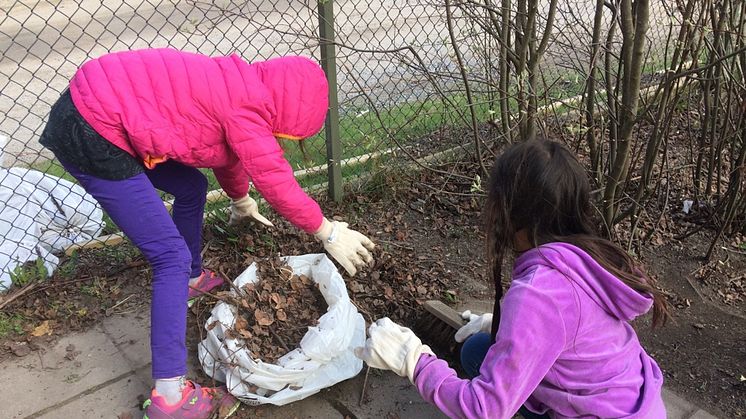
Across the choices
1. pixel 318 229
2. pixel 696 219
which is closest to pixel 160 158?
pixel 318 229

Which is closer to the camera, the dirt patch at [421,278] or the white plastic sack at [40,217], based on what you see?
the dirt patch at [421,278]

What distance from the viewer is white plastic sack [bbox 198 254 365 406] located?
229 cm

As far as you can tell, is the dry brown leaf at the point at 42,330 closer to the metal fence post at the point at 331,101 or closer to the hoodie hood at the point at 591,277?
the metal fence post at the point at 331,101

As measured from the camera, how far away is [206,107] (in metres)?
2.09

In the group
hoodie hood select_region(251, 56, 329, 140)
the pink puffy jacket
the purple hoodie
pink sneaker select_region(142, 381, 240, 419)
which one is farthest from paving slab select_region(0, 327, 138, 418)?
the purple hoodie

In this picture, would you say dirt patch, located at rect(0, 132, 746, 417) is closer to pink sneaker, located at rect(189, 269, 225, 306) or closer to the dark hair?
pink sneaker, located at rect(189, 269, 225, 306)

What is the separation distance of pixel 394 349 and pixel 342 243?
61cm

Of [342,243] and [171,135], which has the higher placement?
[171,135]

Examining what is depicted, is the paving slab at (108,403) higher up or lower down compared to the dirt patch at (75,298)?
lower down

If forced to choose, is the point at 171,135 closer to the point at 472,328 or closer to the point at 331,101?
the point at 472,328

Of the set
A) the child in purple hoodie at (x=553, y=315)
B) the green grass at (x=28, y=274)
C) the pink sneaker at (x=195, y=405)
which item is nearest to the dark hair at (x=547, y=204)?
the child in purple hoodie at (x=553, y=315)

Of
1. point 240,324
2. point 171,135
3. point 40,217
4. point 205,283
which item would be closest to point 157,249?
point 171,135

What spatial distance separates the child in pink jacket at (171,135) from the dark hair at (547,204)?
774mm

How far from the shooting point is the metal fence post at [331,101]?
3281 mm
